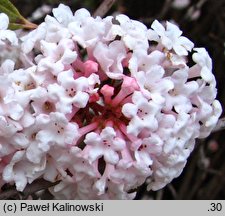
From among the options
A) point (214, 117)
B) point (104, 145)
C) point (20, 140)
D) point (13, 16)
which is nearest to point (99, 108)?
point (104, 145)

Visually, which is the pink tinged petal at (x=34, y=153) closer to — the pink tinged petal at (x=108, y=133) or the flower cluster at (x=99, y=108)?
the flower cluster at (x=99, y=108)

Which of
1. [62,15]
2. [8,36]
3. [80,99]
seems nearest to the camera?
[80,99]

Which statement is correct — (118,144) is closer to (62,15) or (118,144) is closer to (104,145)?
(104,145)

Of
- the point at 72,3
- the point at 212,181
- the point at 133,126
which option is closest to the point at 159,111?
the point at 133,126

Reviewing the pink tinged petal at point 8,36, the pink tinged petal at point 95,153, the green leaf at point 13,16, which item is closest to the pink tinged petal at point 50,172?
the pink tinged petal at point 95,153

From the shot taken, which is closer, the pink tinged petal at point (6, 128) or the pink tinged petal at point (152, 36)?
the pink tinged petal at point (6, 128)
